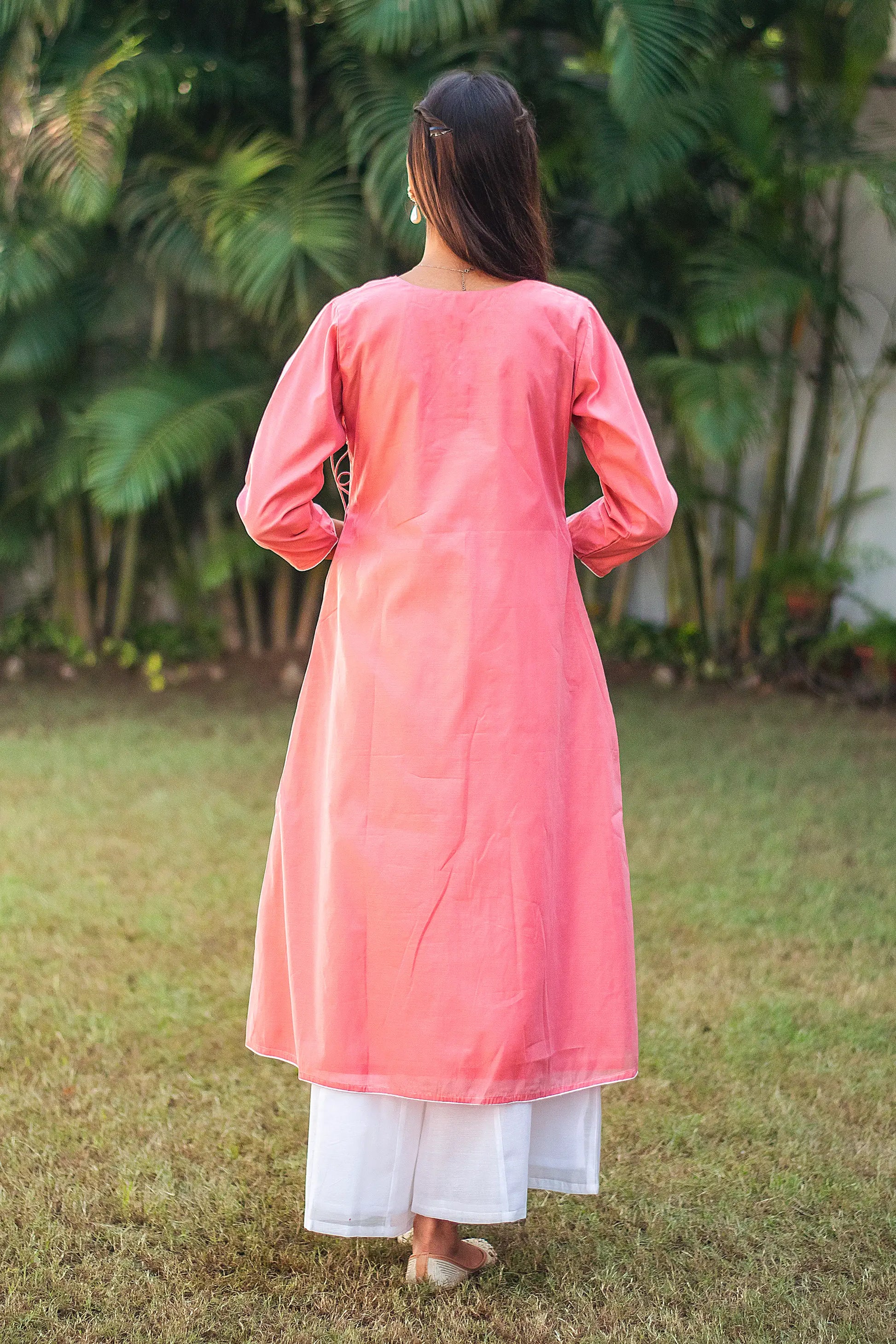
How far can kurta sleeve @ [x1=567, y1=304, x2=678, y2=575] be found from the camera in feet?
5.77

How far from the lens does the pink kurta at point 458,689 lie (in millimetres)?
1735

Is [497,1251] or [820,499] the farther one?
[820,499]

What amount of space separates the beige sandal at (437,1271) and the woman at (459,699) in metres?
0.11

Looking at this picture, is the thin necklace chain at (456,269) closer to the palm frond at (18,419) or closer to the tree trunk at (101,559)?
the palm frond at (18,419)

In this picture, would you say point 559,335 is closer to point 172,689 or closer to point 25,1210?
point 25,1210

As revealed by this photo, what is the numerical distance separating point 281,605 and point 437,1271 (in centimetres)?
506

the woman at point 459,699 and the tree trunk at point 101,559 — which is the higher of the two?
the woman at point 459,699

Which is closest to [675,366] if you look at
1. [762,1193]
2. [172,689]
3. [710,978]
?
[172,689]

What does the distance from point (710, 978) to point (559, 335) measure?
1.75m

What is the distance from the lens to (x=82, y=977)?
2979 millimetres

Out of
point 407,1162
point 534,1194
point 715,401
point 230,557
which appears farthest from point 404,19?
point 407,1162

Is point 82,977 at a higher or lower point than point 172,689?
higher

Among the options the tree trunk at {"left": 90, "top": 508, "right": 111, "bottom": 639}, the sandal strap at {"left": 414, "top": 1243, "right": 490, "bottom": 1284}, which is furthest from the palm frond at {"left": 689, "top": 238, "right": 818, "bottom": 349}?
the sandal strap at {"left": 414, "top": 1243, "right": 490, "bottom": 1284}

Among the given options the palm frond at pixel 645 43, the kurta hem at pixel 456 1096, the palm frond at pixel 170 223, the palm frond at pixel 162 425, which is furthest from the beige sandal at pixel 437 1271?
the palm frond at pixel 170 223
